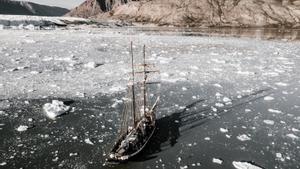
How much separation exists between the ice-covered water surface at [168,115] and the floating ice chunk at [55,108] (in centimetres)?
27

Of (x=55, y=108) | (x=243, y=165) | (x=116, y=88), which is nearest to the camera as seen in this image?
(x=243, y=165)

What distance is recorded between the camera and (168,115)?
502 inches

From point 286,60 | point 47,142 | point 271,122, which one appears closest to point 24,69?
point 47,142

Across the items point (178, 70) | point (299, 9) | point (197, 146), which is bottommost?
point (197, 146)

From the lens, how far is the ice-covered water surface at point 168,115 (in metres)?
9.46

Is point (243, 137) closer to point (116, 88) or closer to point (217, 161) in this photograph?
point (217, 161)

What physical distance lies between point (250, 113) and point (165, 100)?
372 cm

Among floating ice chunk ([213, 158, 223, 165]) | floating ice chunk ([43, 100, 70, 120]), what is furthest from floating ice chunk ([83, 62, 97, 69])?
floating ice chunk ([213, 158, 223, 165])

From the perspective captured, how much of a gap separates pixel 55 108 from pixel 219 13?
120360 mm

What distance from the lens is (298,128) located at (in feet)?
38.3

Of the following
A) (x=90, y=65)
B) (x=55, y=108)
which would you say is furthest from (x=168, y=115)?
(x=90, y=65)

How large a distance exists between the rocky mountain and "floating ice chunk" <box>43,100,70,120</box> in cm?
10326

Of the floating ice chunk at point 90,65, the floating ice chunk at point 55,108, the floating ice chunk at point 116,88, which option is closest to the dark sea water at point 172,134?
the floating ice chunk at point 55,108

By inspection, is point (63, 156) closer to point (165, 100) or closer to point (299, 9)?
point (165, 100)
